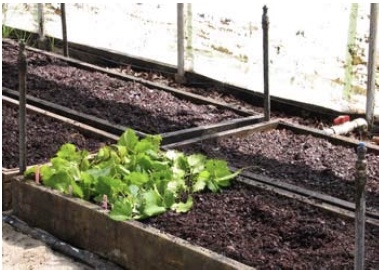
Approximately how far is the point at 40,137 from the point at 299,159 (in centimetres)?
171

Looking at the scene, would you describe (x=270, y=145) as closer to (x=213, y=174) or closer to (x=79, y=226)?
(x=213, y=174)

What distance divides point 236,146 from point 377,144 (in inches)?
40.7

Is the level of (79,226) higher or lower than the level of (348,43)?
lower

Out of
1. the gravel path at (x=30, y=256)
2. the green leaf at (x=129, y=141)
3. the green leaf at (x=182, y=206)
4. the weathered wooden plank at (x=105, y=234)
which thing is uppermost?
the green leaf at (x=129, y=141)

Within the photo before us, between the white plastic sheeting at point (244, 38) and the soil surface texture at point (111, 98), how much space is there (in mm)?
805

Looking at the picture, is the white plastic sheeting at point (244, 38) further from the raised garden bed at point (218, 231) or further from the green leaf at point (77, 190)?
the green leaf at point (77, 190)

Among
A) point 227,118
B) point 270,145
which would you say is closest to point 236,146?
point 270,145

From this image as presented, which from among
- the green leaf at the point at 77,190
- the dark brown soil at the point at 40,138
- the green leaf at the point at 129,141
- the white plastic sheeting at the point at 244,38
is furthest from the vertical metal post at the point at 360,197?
the white plastic sheeting at the point at 244,38

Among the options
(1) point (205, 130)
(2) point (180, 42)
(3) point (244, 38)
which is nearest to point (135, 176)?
(1) point (205, 130)

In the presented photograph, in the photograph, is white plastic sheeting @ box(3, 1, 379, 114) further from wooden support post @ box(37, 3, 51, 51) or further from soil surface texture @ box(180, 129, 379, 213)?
soil surface texture @ box(180, 129, 379, 213)

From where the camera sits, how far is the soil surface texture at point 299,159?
491cm

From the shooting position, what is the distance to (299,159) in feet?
17.6

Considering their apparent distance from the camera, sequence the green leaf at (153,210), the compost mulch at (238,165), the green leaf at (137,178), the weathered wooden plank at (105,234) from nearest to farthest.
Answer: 1. the weathered wooden plank at (105,234)
2. the compost mulch at (238,165)
3. the green leaf at (153,210)
4. the green leaf at (137,178)

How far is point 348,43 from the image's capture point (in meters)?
6.52
